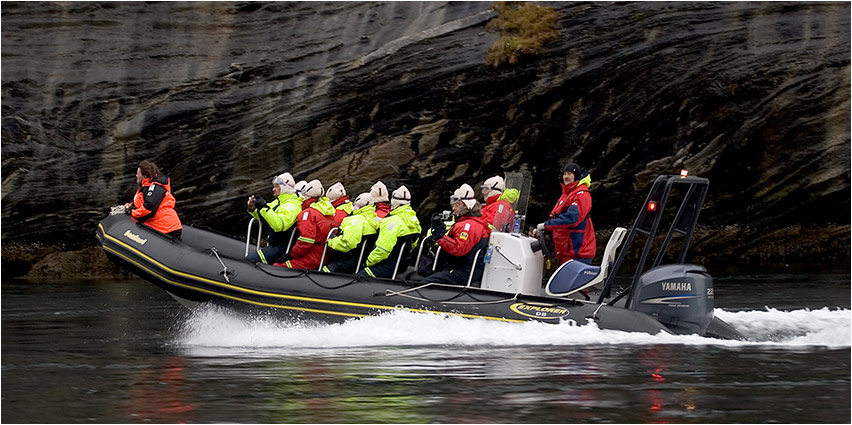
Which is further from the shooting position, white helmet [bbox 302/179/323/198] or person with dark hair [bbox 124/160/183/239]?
person with dark hair [bbox 124/160/183/239]

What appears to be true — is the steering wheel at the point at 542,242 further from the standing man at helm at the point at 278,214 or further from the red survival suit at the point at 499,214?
the standing man at helm at the point at 278,214

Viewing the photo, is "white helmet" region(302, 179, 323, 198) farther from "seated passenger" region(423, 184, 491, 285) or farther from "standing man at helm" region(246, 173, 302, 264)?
"seated passenger" region(423, 184, 491, 285)

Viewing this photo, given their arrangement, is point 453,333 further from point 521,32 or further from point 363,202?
point 521,32

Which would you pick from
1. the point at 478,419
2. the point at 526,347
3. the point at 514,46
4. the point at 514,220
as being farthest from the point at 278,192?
the point at 514,46

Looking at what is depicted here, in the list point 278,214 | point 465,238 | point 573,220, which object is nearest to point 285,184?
point 278,214

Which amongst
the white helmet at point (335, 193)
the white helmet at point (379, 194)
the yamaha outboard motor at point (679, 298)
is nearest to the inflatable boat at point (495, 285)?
the yamaha outboard motor at point (679, 298)

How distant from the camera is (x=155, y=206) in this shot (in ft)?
39.6

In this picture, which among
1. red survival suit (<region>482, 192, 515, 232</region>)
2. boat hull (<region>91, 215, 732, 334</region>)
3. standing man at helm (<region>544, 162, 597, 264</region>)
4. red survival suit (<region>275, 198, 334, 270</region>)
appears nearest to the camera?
boat hull (<region>91, 215, 732, 334</region>)

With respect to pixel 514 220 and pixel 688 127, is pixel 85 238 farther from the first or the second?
pixel 514 220

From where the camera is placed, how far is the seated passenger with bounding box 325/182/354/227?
1195 centimetres

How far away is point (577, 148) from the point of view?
21.8 meters

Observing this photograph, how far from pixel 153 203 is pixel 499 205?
3515mm

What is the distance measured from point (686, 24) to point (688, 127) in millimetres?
1861

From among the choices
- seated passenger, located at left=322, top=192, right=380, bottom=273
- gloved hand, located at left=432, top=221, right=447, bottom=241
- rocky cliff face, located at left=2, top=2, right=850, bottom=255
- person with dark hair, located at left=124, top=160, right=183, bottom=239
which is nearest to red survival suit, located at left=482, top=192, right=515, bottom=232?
gloved hand, located at left=432, top=221, right=447, bottom=241
